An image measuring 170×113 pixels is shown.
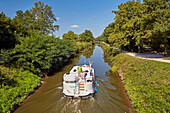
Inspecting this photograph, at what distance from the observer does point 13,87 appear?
37.8 ft

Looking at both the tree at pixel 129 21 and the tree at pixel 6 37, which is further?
the tree at pixel 129 21

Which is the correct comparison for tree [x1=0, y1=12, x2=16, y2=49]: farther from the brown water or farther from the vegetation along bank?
the brown water

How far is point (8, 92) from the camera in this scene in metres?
10.3

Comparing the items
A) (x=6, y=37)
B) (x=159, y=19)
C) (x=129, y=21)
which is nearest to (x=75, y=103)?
(x=6, y=37)

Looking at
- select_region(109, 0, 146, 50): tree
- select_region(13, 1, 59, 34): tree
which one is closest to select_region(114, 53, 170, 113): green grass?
select_region(109, 0, 146, 50): tree

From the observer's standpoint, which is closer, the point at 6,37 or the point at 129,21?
the point at 6,37

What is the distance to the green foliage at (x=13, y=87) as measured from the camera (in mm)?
9500

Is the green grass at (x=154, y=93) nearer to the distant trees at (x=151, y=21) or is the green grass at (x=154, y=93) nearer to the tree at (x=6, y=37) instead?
the distant trees at (x=151, y=21)

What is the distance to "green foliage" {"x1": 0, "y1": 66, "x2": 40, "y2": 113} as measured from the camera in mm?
9500

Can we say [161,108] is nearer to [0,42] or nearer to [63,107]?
[63,107]

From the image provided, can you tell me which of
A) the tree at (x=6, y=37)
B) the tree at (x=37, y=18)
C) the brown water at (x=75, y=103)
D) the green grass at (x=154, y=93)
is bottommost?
the brown water at (x=75, y=103)

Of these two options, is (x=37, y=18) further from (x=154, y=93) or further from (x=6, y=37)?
(x=154, y=93)

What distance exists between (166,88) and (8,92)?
14.9 m

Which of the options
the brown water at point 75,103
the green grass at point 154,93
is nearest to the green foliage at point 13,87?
the brown water at point 75,103
